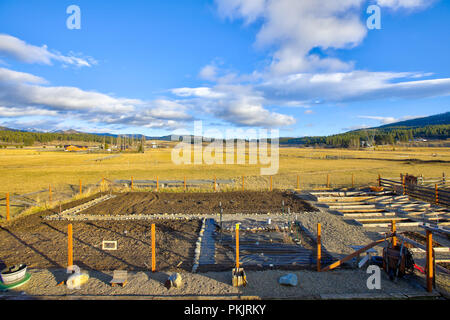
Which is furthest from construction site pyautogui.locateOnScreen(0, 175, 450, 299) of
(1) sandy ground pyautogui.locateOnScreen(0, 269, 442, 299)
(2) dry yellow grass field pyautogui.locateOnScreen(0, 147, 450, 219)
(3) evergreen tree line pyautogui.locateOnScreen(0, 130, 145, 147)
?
(3) evergreen tree line pyautogui.locateOnScreen(0, 130, 145, 147)

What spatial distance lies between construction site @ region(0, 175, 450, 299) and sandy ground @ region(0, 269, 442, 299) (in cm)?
2

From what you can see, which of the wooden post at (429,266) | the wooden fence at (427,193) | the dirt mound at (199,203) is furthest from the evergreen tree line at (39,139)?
the wooden post at (429,266)

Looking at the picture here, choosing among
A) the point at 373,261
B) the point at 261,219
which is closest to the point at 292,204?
the point at 261,219

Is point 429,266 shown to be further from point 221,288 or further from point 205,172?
point 205,172

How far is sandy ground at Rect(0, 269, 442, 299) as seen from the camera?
17.0ft

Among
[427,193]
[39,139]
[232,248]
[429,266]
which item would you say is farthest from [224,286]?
[39,139]

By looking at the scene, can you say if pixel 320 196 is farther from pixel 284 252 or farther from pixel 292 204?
pixel 284 252

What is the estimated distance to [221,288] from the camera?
5520 millimetres

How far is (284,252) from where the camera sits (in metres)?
7.73

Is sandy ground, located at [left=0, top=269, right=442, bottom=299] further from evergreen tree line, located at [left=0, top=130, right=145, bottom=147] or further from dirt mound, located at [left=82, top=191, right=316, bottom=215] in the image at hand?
evergreen tree line, located at [left=0, top=130, right=145, bottom=147]

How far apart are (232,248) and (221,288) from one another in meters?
2.70
